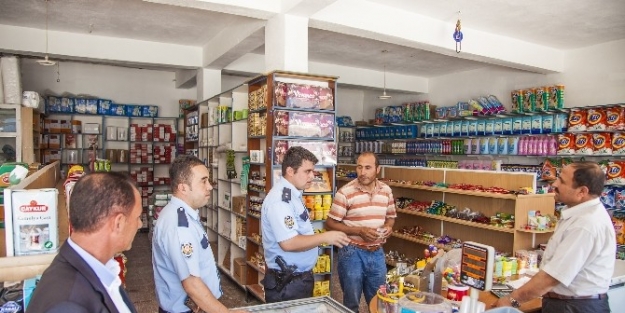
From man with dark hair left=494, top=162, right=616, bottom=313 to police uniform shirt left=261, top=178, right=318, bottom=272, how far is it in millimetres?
1347

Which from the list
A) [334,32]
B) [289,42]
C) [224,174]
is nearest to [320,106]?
[289,42]

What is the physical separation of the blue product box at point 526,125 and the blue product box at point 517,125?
0.03 meters

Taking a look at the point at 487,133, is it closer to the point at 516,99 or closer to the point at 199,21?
the point at 516,99

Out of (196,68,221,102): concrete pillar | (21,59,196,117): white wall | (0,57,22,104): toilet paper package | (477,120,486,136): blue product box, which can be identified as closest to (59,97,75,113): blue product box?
(21,59,196,117): white wall

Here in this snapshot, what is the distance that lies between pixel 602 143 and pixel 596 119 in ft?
1.25

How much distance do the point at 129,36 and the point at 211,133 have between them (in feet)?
7.38

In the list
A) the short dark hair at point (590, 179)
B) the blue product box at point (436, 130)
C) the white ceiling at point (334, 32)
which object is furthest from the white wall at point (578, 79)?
the short dark hair at point (590, 179)

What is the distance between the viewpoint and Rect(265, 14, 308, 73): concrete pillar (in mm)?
5156

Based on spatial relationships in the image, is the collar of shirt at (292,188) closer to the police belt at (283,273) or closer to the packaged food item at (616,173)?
the police belt at (283,273)

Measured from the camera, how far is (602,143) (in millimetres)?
6773

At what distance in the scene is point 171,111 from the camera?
10.9 metres

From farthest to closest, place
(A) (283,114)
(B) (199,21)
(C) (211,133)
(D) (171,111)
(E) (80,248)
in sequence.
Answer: (D) (171,111)
(C) (211,133)
(B) (199,21)
(A) (283,114)
(E) (80,248)

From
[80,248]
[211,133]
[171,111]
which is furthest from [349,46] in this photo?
[80,248]

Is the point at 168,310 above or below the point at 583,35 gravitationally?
below
